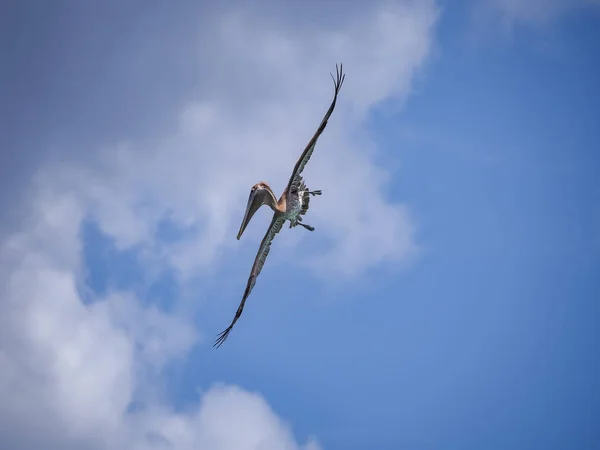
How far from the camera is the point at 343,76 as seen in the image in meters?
25.8

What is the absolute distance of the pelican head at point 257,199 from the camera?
93.1ft

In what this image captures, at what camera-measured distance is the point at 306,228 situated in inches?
1143

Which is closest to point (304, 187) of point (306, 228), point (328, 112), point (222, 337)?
point (306, 228)

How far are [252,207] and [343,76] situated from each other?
608 cm

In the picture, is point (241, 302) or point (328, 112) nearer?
point (328, 112)

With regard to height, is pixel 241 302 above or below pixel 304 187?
below

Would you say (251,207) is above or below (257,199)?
below

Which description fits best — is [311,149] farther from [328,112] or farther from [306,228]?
[306,228]

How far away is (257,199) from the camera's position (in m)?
28.6

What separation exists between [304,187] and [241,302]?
191 inches

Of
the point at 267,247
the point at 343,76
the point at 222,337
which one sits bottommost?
the point at 222,337

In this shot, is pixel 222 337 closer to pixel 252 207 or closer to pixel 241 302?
pixel 241 302

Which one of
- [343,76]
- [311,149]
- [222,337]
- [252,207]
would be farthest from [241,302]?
[343,76]

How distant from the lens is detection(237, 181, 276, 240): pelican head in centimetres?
2838
